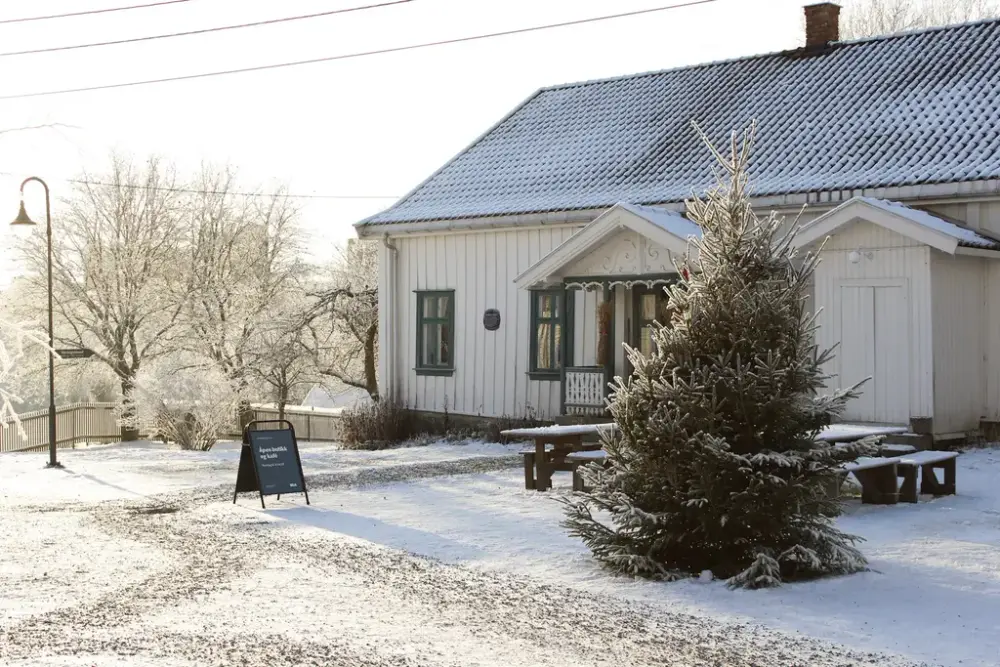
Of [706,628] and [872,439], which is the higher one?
[872,439]

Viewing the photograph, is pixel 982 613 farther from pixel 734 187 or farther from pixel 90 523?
pixel 90 523

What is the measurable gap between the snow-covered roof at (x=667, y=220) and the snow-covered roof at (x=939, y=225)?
8.54ft

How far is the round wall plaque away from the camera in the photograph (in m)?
21.9

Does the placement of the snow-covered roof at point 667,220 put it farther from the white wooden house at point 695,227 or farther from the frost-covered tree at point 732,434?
the frost-covered tree at point 732,434

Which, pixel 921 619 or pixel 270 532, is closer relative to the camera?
pixel 921 619

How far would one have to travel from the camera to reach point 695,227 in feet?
61.3

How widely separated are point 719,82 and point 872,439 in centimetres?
1462

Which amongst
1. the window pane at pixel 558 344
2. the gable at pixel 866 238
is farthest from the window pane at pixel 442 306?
the gable at pixel 866 238

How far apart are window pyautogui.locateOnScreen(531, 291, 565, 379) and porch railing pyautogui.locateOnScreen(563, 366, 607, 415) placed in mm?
971

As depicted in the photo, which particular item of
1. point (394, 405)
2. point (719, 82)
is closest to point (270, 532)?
point (394, 405)

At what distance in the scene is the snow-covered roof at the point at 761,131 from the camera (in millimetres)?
18422

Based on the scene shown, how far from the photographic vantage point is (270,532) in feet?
39.4

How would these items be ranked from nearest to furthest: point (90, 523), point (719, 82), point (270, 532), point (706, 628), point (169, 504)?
1. point (706, 628)
2. point (270, 532)
3. point (90, 523)
4. point (169, 504)
5. point (719, 82)

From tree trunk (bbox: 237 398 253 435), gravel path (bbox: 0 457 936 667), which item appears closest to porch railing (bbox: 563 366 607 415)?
gravel path (bbox: 0 457 936 667)
